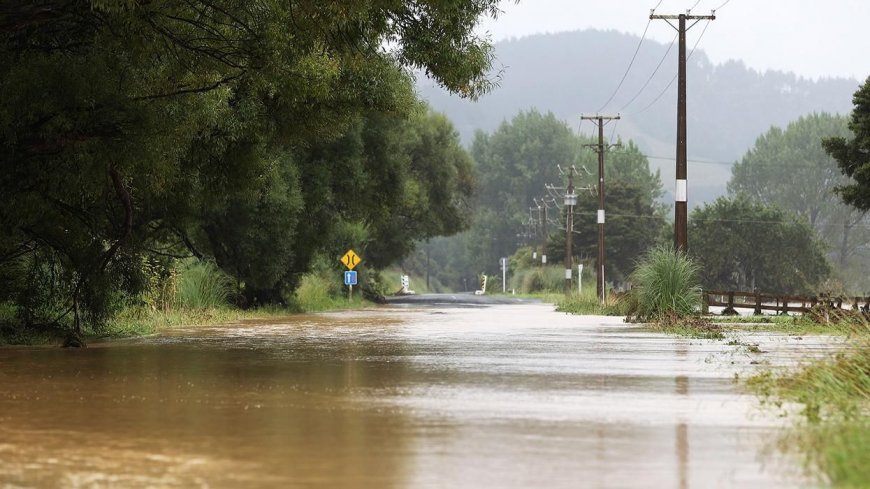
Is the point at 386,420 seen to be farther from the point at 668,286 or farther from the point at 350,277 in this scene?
the point at 350,277

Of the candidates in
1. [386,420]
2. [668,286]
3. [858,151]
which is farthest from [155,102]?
[858,151]

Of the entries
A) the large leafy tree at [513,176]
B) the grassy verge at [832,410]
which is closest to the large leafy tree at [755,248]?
the large leafy tree at [513,176]

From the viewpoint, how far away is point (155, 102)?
1895cm

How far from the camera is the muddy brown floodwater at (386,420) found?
293 inches

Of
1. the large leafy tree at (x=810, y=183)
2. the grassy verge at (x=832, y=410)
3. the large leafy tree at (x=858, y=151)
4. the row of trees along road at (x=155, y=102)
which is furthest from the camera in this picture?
the large leafy tree at (x=810, y=183)

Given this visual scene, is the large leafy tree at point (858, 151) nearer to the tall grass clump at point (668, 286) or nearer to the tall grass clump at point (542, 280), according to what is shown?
the tall grass clump at point (668, 286)

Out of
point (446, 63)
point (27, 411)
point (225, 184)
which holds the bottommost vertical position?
point (27, 411)

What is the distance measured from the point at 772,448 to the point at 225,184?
52.7 ft

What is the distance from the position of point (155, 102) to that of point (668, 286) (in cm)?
1613

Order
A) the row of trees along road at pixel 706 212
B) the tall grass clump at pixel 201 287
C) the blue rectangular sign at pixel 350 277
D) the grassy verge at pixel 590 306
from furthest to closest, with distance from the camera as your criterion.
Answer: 1. the row of trees along road at pixel 706 212
2. the blue rectangular sign at pixel 350 277
3. the grassy verge at pixel 590 306
4. the tall grass clump at pixel 201 287

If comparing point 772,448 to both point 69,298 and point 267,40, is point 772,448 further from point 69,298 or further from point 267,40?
point 69,298

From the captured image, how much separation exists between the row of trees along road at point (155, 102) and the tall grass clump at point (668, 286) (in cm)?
873

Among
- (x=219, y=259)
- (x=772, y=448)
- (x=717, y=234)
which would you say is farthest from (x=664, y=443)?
(x=717, y=234)

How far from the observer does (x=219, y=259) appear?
4047 centimetres
